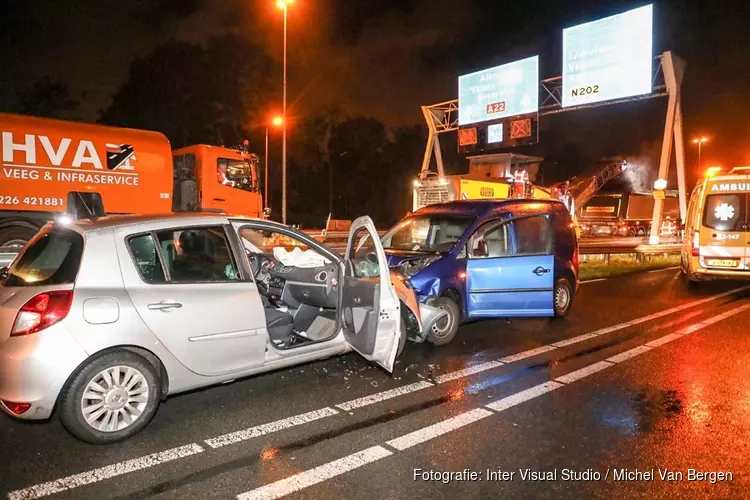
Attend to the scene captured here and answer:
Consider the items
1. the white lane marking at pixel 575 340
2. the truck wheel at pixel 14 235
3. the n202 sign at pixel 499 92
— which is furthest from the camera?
the n202 sign at pixel 499 92

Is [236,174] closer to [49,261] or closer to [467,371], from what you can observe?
[467,371]

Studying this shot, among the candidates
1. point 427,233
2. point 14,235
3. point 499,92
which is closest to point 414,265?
point 427,233

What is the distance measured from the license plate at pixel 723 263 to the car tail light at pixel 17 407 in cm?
1166

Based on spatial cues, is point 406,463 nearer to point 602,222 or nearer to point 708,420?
point 708,420

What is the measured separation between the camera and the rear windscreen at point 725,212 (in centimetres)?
1070

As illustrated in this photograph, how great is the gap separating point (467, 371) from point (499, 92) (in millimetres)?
21005

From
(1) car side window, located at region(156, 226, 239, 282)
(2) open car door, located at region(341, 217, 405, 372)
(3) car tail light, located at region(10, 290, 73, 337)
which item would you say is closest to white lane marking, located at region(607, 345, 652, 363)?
(2) open car door, located at region(341, 217, 405, 372)

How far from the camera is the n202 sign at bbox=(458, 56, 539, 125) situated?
76.3 ft

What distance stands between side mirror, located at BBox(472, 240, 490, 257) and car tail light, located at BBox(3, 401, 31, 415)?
4931mm

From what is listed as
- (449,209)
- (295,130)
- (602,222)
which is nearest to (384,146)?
(295,130)

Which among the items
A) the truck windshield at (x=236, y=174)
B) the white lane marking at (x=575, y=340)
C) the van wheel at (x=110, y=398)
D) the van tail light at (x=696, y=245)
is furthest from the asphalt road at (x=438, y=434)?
the truck windshield at (x=236, y=174)

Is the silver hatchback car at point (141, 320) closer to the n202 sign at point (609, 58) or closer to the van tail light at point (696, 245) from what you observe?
the van tail light at point (696, 245)

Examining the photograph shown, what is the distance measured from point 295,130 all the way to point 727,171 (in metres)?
41.3

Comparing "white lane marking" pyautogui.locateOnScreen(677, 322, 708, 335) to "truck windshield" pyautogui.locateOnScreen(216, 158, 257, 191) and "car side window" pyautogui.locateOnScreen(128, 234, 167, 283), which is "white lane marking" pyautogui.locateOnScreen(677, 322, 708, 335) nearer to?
"car side window" pyautogui.locateOnScreen(128, 234, 167, 283)
